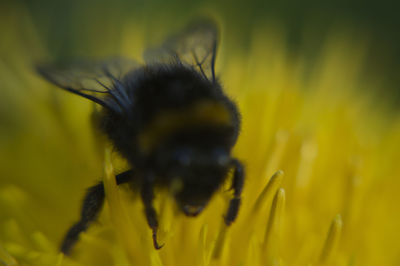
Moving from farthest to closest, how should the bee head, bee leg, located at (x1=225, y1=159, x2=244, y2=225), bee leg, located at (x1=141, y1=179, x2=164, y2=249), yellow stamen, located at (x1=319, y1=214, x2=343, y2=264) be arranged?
yellow stamen, located at (x1=319, y1=214, x2=343, y2=264)
bee leg, located at (x1=225, y1=159, x2=244, y2=225)
bee leg, located at (x1=141, y1=179, x2=164, y2=249)
the bee head

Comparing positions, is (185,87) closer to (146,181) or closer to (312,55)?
(146,181)

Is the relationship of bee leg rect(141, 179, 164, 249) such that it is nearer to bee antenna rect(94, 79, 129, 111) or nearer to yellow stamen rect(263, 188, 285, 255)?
bee antenna rect(94, 79, 129, 111)

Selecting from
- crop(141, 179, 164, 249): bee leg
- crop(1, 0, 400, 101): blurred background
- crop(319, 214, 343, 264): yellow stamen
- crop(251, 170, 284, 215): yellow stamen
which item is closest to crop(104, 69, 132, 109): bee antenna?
crop(141, 179, 164, 249): bee leg

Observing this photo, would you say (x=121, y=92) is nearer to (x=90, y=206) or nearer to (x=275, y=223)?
(x=90, y=206)

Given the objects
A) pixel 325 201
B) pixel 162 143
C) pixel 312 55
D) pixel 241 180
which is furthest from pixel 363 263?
pixel 312 55

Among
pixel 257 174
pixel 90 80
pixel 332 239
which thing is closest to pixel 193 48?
pixel 90 80

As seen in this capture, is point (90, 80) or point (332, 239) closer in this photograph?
point (90, 80)

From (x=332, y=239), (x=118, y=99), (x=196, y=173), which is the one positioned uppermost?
(x=118, y=99)

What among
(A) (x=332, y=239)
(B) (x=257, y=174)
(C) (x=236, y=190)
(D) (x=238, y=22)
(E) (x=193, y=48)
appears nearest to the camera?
(C) (x=236, y=190)
